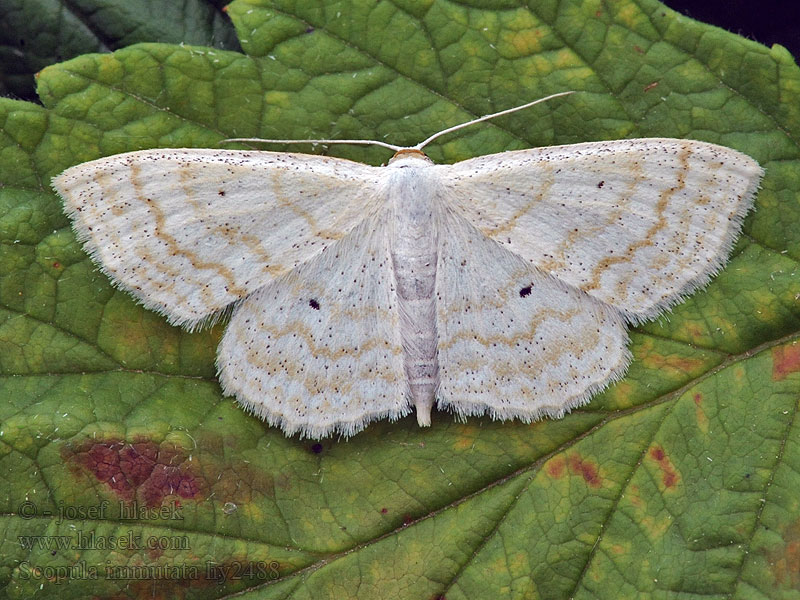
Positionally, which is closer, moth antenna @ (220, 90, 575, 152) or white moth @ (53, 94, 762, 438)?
white moth @ (53, 94, 762, 438)

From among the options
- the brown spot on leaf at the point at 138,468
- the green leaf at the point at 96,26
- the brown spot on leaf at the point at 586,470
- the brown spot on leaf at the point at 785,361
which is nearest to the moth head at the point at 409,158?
the green leaf at the point at 96,26

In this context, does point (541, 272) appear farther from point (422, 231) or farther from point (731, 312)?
point (731, 312)

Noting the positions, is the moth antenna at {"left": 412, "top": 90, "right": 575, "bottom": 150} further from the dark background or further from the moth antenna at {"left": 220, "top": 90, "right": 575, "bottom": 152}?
the dark background

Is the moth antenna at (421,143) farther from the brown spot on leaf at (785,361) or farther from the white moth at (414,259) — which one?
the brown spot on leaf at (785,361)

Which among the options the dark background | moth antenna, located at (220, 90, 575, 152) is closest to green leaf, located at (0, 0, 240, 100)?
moth antenna, located at (220, 90, 575, 152)

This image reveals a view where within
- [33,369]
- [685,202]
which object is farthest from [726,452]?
[33,369]

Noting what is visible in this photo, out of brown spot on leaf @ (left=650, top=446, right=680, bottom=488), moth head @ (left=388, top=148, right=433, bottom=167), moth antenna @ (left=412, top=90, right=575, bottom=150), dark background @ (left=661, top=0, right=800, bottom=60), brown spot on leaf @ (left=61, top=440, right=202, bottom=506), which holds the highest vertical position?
dark background @ (left=661, top=0, right=800, bottom=60)

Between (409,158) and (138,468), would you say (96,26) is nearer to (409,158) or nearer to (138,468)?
(409,158)
